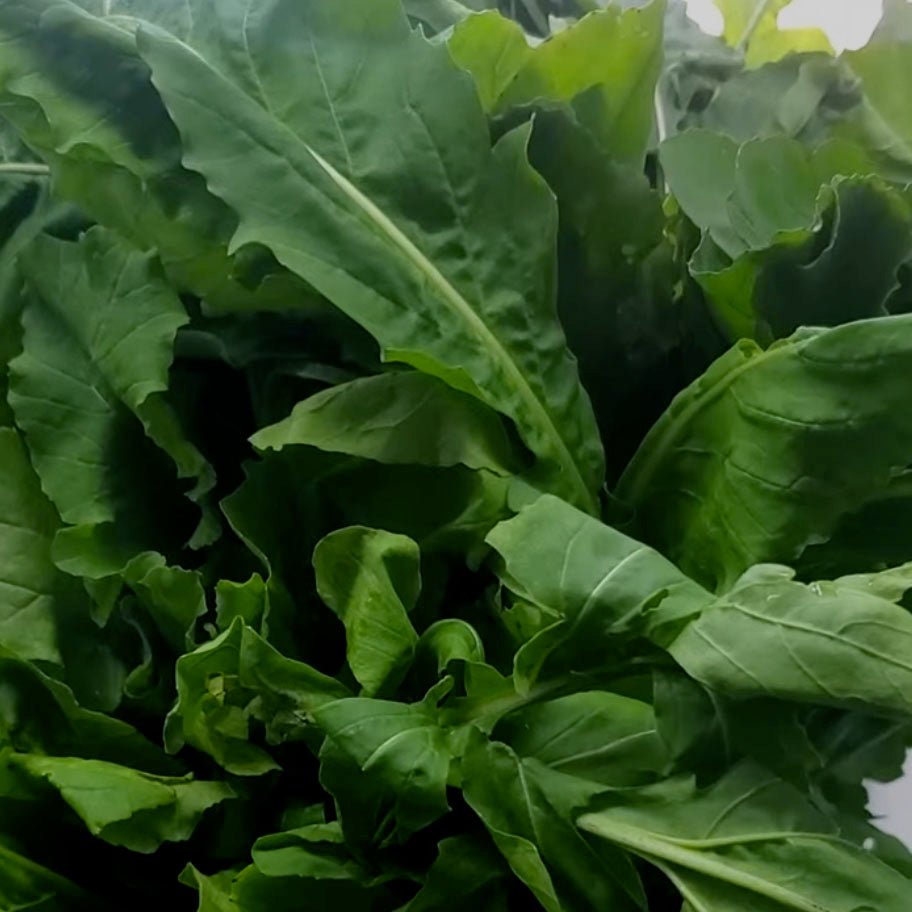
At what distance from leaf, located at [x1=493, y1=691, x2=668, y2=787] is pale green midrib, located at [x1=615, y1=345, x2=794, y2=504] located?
8 cm

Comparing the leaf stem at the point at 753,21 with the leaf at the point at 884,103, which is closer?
the leaf at the point at 884,103

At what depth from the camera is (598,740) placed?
36 cm

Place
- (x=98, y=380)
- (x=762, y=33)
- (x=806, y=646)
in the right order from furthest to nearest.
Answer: (x=762, y=33), (x=98, y=380), (x=806, y=646)

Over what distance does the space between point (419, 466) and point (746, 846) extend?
0.45 ft

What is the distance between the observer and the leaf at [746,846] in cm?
32

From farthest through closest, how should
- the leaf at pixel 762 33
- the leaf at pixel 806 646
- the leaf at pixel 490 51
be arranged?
the leaf at pixel 762 33 < the leaf at pixel 490 51 < the leaf at pixel 806 646

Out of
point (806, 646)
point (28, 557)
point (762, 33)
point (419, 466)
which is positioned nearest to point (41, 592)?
point (28, 557)

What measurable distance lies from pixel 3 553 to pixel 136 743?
7 cm

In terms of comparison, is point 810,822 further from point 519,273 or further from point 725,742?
point 519,273

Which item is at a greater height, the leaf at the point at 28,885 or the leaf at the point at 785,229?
the leaf at the point at 785,229

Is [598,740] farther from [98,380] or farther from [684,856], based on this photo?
[98,380]

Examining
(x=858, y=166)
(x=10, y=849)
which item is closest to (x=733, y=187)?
(x=858, y=166)

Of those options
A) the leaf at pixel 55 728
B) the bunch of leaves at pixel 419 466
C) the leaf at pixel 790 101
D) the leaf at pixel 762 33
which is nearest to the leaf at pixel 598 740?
the bunch of leaves at pixel 419 466

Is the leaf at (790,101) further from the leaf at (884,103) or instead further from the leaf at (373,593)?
the leaf at (373,593)
